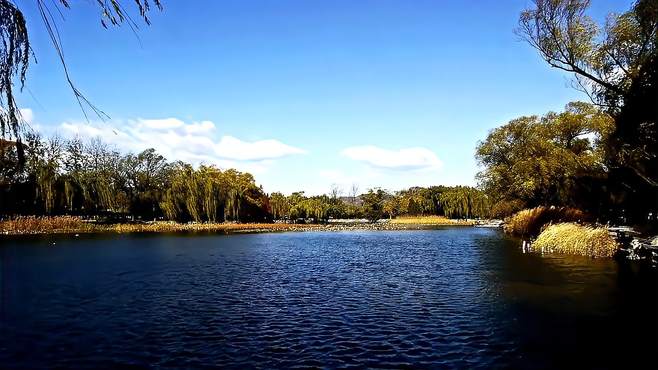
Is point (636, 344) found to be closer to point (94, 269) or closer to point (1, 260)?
point (94, 269)

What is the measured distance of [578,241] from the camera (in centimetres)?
2714

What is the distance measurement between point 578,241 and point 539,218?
52.4ft

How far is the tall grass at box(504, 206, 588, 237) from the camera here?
36.6 meters

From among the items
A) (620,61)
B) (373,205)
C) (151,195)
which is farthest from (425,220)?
(620,61)

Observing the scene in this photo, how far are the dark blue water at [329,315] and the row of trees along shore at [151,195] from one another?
35.8 m

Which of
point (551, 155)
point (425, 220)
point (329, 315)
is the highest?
point (551, 155)

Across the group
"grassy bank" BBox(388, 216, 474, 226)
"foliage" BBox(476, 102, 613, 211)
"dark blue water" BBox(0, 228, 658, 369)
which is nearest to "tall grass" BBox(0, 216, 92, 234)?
"dark blue water" BBox(0, 228, 658, 369)

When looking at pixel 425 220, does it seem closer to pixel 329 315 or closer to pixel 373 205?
pixel 373 205

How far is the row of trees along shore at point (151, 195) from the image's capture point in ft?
195

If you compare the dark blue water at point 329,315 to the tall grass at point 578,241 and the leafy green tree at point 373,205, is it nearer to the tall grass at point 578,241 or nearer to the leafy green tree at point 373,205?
the tall grass at point 578,241

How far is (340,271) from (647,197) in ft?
52.0

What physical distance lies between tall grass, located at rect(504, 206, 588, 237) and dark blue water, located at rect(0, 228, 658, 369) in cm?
1406

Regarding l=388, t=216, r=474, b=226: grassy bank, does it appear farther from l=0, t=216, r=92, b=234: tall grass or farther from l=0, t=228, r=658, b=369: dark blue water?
l=0, t=228, r=658, b=369: dark blue water

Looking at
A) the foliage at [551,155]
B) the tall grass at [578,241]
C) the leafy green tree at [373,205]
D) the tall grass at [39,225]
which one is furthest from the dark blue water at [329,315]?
the leafy green tree at [373,205]
